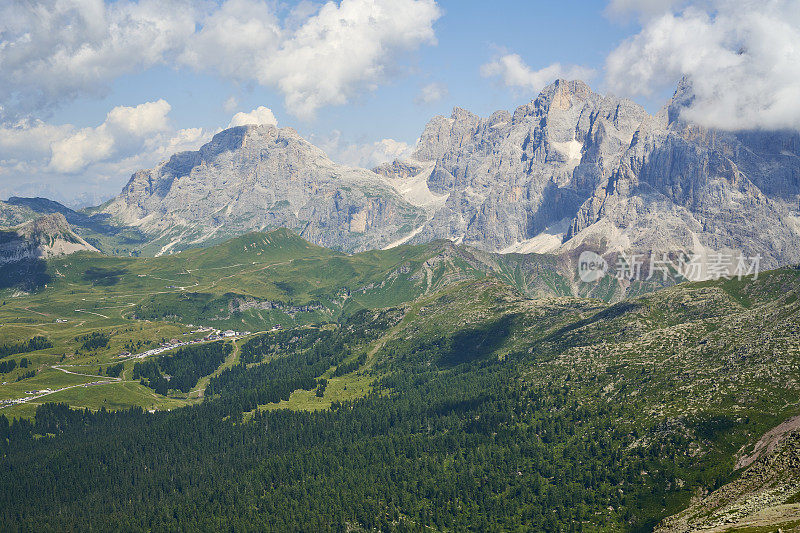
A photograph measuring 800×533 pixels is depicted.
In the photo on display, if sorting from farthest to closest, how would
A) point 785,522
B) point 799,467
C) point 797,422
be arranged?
point 797,422 → point 799,467 → point 785,522

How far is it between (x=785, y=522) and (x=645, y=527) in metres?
69.6

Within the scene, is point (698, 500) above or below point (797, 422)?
below

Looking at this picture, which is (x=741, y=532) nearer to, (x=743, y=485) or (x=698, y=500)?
(x=743, y=485)

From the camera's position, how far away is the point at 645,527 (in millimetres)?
197750

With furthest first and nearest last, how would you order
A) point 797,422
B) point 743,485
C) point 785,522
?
point 797,422, point 743,485, point 785,522

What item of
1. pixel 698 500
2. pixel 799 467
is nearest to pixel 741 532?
pixel 799 467

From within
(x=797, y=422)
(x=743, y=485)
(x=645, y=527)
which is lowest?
(x=645, y=527)

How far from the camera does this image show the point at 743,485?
587ft

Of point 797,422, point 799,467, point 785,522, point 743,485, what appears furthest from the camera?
point 797,422

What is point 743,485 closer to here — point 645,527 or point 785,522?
point 645,527

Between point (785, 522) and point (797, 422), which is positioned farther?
point (797, 422)

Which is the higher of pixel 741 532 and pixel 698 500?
pixel 741 532

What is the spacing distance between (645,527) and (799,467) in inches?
1969

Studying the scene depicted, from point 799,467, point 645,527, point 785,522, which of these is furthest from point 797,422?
point 785,522
